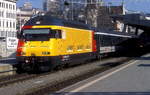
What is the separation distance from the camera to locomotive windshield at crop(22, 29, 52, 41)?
2271 centimetres

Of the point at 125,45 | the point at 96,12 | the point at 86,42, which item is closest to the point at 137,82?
the point at 86,42

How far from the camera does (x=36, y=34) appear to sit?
22953 millimetres

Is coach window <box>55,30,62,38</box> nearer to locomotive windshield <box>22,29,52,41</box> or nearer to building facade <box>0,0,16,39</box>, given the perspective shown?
locomotive windshield <box>22,29,52,41</box>

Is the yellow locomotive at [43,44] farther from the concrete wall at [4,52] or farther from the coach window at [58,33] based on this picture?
the concrete wall at [4,52]

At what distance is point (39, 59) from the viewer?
22.5m

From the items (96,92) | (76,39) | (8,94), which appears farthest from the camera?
(76,39)

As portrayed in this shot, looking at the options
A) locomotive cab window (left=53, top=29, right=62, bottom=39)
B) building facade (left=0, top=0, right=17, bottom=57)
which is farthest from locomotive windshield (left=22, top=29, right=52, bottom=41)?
building facade (left=0, top=0, right=17, bottom=57)

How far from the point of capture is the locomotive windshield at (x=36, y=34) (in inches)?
894

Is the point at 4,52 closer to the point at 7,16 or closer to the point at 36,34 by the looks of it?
the point at 36,34

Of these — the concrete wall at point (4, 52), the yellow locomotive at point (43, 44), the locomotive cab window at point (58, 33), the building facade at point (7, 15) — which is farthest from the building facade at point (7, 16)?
the locomotive cab window at point (58, 33)

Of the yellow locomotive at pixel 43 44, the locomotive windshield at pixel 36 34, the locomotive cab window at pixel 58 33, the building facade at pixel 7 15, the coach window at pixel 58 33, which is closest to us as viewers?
the yellow locomotive at pixel 43 44

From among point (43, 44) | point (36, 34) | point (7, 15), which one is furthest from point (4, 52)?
point (7, 15)

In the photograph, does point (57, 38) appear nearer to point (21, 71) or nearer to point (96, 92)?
point (21, 71)

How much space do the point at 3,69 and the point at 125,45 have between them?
3131 centimetres
